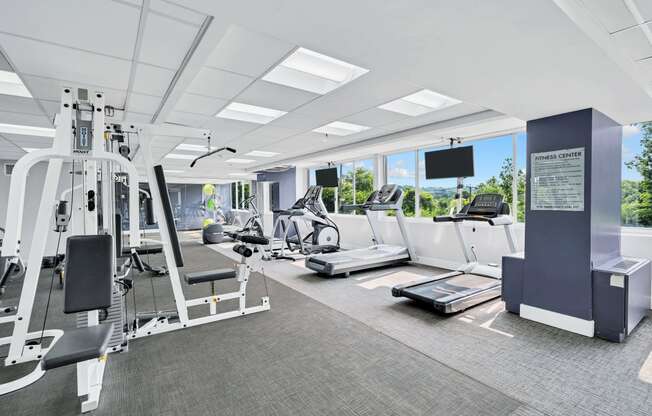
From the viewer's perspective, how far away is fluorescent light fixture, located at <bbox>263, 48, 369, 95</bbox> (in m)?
3.07

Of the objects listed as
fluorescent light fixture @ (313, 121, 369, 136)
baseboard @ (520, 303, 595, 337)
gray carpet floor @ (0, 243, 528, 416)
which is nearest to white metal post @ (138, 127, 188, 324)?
gray carpet floor @ (0, 243, 528, 416)

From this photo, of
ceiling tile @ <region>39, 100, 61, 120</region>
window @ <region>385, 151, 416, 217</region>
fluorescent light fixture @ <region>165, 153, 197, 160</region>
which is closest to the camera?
ceiling tile @ <region>39, 100, 61, 120</region>

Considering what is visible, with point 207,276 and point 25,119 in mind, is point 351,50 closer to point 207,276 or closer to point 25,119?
point 207,276

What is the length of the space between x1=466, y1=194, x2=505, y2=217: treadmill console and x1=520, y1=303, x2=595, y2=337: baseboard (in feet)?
4.45

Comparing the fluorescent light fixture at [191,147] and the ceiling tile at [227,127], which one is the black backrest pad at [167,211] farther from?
the fluorescent light fixture at [191,147]

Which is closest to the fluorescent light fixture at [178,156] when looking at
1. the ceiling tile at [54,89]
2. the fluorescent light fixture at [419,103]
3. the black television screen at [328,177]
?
the black television screen at [328,177]

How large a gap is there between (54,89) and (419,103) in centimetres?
423

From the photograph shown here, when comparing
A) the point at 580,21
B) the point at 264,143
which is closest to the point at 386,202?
the point at 264,143

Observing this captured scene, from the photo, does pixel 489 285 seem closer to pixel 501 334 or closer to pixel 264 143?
pixel 501 334

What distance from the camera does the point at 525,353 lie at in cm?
258

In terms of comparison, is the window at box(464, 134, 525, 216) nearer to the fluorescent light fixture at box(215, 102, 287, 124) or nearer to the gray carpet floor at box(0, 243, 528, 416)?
the fluorescent light fixture at box(215, 102, 287, 124)

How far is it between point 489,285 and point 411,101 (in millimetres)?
2645

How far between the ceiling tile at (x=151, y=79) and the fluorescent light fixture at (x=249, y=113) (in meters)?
0.91

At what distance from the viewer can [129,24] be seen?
219cm
